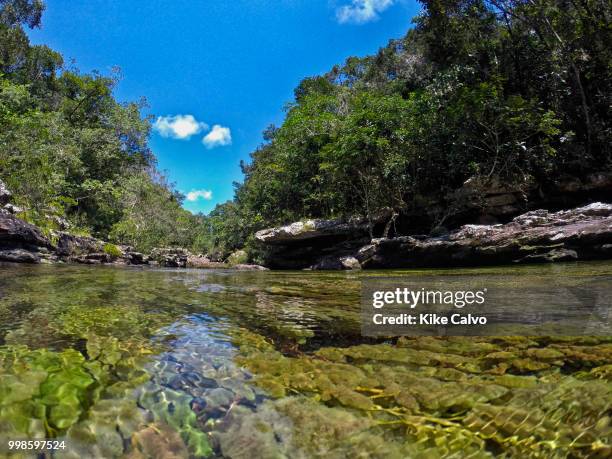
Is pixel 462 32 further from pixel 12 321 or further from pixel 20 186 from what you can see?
pixel 20 186

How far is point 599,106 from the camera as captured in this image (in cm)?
1606

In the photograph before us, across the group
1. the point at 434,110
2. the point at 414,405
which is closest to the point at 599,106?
the point at 434,110

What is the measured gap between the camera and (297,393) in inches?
71.0

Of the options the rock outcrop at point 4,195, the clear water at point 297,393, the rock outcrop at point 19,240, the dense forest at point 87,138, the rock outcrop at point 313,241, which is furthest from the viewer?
the dense forest at point 87,138

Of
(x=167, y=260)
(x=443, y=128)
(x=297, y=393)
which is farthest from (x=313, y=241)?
(x=297, y=393)

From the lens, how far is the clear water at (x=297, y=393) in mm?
1352

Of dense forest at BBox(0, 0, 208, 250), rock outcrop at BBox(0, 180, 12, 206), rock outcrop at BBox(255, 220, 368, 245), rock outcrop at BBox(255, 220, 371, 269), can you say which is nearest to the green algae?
rock outcrop at BBox(255, 220, 371, 269)

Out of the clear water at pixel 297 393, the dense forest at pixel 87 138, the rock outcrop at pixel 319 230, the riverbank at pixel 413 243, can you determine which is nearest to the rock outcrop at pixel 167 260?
the dense forest at pixel 87 138

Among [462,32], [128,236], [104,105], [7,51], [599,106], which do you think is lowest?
[128,236]

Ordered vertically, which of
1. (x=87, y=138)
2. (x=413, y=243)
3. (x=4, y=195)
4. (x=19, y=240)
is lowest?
(x=413, y=243)

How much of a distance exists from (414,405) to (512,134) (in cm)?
1655

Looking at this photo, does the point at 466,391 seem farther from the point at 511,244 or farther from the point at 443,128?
the point at 443,128

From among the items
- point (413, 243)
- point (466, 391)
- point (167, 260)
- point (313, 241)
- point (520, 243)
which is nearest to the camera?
point (466, 391)

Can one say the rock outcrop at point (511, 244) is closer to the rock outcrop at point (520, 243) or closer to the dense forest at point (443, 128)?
the rock outcrop at point (520, 243)
